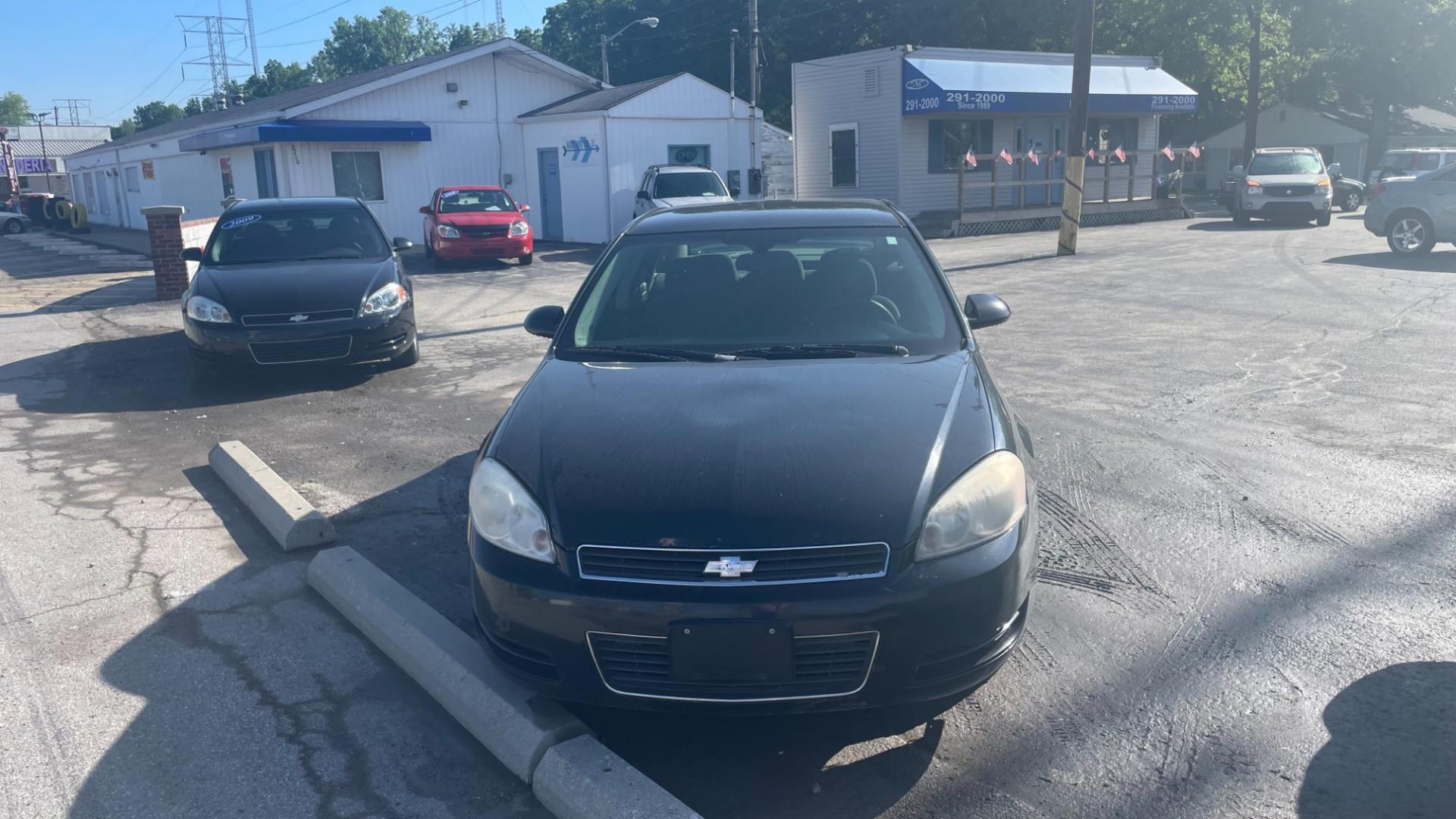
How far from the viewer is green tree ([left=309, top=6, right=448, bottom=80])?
11069 cm

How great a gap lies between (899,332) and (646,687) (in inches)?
78.4

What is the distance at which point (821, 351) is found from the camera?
431 centimetres

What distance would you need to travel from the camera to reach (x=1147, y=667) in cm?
396

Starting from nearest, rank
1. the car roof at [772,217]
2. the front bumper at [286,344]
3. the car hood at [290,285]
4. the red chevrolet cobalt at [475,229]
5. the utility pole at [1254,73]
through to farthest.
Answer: the car roof at [772,217], the front bumper at [286,344], the car hood at [290,285], the red chevrolet cobalt at [475,229], the utility pole at [1254,73]

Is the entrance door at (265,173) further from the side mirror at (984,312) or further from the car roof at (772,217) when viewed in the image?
the side mirror at (984,312)

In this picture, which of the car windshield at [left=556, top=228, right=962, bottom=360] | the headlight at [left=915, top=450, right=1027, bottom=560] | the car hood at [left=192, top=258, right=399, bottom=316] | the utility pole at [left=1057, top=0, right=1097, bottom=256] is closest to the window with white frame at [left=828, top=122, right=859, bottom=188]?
the utility pole at [left=1057, top=0, right=1097, bottom=256]

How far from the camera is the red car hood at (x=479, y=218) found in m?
20.2

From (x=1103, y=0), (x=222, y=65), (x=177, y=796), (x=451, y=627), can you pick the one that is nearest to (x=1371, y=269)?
(x=451, y=627)

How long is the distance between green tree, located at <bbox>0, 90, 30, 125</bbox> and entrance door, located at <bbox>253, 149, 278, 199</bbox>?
155 m

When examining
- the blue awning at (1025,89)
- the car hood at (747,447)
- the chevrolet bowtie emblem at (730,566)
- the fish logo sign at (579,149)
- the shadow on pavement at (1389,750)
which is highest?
the blue awning at (1025,89)

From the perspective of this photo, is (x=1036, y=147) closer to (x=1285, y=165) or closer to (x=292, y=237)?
(x=1285, y=165)

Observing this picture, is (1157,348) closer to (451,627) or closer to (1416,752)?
(1416,752)

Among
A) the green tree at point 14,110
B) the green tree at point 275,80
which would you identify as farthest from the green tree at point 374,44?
the green tree at point 14,110

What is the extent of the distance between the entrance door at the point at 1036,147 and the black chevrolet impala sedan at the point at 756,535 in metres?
Result: 27.6
